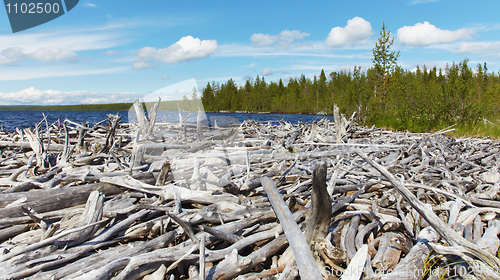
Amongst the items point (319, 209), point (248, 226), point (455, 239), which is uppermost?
point (319, 209)

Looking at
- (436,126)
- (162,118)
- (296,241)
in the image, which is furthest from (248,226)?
(436,126)

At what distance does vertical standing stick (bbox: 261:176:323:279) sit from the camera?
1.84m

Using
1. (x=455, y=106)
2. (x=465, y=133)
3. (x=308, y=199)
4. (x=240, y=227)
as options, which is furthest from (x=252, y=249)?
(x=455, y=106)

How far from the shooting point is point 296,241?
2070mm

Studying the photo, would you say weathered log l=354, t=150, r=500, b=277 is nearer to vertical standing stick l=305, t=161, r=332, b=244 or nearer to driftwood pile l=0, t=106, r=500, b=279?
driftwood pile l=0, t=106, r=500, b=279

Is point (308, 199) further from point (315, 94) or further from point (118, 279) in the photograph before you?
point (315, 94)

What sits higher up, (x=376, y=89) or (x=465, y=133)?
(x=376, y=89)

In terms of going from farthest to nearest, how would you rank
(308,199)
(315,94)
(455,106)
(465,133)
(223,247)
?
(315,94) → (455,106) → (465,133) → (308,199) → (223,247)

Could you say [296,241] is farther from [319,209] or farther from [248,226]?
[248,226]

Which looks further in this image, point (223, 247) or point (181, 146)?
point (181, 146)

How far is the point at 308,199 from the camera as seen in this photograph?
3385 mm

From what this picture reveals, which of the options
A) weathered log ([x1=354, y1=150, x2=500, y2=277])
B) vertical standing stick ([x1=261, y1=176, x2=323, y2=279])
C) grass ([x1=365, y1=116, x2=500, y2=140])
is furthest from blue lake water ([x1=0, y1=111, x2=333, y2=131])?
weathered log ([x1=354, y1=150, x2=500, y2=277])

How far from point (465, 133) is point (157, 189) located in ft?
48.5

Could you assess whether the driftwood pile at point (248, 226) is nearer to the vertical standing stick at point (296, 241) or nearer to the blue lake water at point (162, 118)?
the vertical standing stick at point (296, 241)
